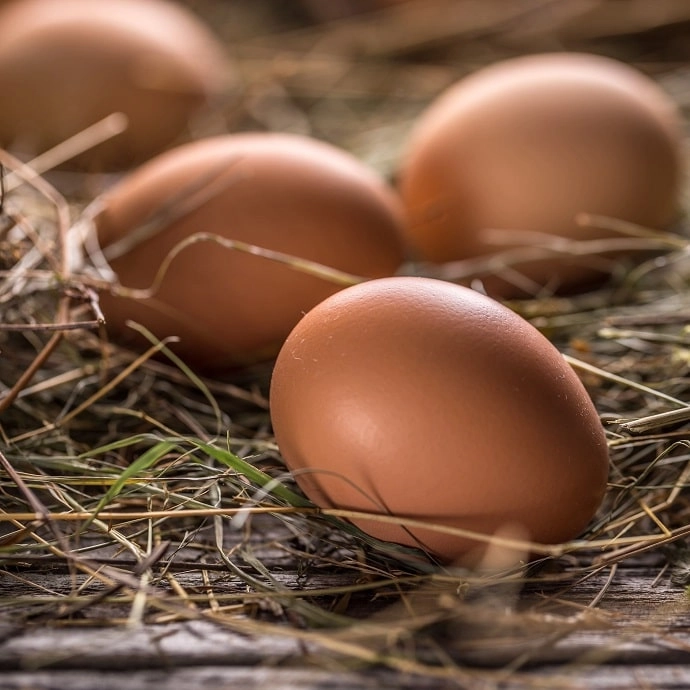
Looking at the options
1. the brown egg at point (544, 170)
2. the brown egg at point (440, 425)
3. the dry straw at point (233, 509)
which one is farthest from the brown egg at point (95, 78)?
the brown egg at point (440, 425)

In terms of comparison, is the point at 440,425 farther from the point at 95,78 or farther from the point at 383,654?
the point at 95,78

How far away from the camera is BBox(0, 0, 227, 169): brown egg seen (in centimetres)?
146

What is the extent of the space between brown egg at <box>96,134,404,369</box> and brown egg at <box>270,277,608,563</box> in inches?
10.3

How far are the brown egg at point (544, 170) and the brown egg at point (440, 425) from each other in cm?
49

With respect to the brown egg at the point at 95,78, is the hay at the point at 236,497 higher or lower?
lower

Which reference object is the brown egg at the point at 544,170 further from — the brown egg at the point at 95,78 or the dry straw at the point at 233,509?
the brown egg at the point at 95,78

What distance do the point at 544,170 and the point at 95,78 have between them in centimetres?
73

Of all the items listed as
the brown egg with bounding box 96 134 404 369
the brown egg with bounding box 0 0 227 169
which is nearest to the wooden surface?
the brown egg with bounding box 96 134 404 369

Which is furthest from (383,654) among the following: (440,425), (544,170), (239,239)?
(544,170)

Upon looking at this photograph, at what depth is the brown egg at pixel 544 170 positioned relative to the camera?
1.19m

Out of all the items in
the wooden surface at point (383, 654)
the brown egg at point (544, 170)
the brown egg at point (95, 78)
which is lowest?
the wooden surface at point (383, 654)

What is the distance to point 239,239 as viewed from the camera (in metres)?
1.00

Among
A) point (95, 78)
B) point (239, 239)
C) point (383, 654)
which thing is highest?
point (95, 78)

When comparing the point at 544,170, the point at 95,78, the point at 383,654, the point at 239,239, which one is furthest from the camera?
the point at 95,78
